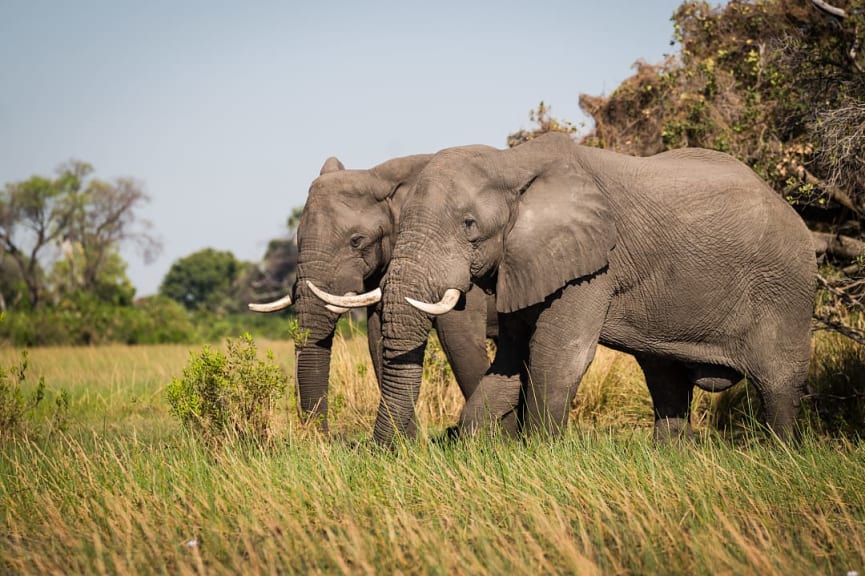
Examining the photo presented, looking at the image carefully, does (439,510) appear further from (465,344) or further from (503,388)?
(465,344)

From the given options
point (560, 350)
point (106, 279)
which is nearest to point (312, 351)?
point (560, 350)

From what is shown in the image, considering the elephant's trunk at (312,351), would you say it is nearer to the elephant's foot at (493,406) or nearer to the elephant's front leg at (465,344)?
the elephant's front leg at (465,344)

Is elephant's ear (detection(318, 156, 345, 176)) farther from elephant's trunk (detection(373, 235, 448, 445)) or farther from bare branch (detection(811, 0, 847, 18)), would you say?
bare branch (detection(811, 0, 847, 18))

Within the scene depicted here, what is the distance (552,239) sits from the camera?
649 cm

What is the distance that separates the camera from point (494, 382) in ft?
22.9

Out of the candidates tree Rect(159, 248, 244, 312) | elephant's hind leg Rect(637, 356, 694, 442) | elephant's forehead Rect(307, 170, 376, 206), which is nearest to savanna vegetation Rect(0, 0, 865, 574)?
elephant's hind leg Rect(637, 356, 694, 442)

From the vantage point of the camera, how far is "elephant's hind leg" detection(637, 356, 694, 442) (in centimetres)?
771

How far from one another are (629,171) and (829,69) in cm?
338

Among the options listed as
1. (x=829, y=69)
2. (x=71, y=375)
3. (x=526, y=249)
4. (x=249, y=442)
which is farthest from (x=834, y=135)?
(x=71, y=375)

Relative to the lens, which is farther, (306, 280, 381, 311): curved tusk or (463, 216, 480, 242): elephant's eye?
(306, 280, 381, 311): curved tusk

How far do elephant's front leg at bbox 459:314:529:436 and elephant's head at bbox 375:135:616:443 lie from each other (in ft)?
1.62

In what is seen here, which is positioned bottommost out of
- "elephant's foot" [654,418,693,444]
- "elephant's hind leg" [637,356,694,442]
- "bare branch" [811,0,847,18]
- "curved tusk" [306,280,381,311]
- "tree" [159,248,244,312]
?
"tree" [159,248,244,312]

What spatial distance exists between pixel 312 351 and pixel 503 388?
2.23 m

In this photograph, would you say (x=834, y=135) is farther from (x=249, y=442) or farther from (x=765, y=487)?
(x=249, y=442)
